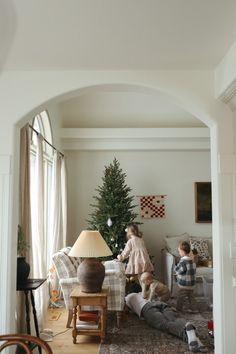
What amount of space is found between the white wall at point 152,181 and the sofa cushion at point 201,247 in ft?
1.65

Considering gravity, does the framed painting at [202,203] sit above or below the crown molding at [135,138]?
below

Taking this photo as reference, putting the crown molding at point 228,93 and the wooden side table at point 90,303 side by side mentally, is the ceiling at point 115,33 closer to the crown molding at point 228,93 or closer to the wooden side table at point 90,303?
the crown molding at point 228,93

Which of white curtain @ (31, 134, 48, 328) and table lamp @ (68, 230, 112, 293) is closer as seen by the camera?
table lamp @ (68, 230, 112, 293)

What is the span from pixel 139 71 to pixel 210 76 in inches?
26.3

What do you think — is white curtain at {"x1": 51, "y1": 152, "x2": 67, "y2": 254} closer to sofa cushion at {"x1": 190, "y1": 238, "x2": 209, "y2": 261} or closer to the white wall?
the white wall

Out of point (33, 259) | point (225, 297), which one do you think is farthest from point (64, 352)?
point (225, 297)

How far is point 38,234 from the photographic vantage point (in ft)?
14.6

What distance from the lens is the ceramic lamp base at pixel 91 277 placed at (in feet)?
13.2

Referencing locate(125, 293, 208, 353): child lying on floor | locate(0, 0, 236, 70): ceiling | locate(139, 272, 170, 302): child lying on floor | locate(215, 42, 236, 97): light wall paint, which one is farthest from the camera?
locate(139, 272, 170, 302): child lying on floor

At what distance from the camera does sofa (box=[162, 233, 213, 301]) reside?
19.6 ft

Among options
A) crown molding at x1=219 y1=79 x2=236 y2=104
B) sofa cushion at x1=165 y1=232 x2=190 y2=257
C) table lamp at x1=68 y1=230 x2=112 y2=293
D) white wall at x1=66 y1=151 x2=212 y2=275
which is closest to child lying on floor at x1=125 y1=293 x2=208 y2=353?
table lamp at x1=68 y1=230 x2=112 y2=293

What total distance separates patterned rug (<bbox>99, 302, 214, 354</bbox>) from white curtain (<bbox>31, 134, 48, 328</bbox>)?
95 centimetres

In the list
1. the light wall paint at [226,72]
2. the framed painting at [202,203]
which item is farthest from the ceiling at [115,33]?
the framed painting at [202,203]

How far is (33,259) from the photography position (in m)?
A: 4.38
